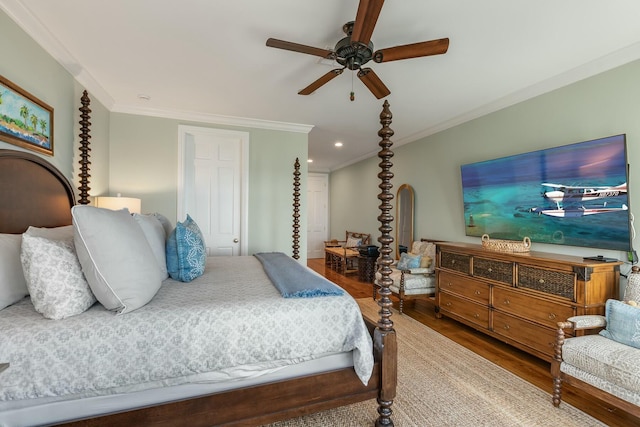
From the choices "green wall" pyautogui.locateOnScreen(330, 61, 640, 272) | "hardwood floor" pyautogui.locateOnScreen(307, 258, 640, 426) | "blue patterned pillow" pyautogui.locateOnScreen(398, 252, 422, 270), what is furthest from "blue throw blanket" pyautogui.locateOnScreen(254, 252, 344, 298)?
"green wall" pyautogui.locateOnScreen(330, 61, 640, 272)

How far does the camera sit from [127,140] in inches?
143

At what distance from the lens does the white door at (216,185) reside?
154 inches

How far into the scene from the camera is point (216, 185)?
4043 millimetres

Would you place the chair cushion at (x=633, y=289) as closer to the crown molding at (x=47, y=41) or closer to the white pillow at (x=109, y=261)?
the white pillow at (x=109, y=261)

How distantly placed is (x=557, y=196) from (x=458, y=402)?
6.73ft

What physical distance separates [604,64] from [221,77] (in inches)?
129

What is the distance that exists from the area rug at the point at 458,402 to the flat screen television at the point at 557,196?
1.35 meters

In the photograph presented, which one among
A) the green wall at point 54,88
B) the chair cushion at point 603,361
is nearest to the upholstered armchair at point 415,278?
the chair cushion at point 603,361

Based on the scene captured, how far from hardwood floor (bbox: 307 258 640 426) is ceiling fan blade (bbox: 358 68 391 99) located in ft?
8.14

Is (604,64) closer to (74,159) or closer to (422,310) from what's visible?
(422,310)

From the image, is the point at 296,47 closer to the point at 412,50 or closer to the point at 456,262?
the point at 412,50

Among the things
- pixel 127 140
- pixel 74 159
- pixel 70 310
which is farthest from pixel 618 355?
pixel 127 140

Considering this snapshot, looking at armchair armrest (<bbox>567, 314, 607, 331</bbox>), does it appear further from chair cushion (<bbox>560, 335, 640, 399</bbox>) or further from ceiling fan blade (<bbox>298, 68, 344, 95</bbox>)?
ceiling fan blade (<bbox>298, 68, 344, 95</bbox>)

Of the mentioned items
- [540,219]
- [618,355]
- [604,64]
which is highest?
[604,64]
